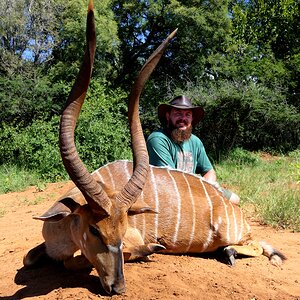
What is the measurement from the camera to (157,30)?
1416cm

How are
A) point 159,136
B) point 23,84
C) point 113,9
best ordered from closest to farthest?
point 159,136 < point 23,84 < point 113,9

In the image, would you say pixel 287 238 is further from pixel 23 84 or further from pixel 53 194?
pixel 23 84

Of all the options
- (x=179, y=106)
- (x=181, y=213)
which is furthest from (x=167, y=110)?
(x=181, y=213)

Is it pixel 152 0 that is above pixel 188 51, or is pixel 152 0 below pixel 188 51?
above

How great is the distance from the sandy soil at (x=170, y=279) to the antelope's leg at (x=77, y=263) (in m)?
0.04

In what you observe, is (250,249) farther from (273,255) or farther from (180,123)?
(180,123)

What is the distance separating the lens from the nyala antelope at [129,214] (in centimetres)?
246

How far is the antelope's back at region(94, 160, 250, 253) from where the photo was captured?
11.0 feet

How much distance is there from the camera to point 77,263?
2906 millimetres

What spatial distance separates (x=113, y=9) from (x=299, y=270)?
1232 centimetres

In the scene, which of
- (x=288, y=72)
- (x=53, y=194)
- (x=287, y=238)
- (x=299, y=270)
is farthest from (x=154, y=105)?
(x=299, y=270)

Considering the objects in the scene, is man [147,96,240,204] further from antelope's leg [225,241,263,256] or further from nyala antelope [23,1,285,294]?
antelope's leg [225,241,263,256]

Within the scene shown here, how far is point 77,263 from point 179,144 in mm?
1780

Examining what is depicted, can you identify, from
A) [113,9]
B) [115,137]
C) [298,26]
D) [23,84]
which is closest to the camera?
[115,137]
